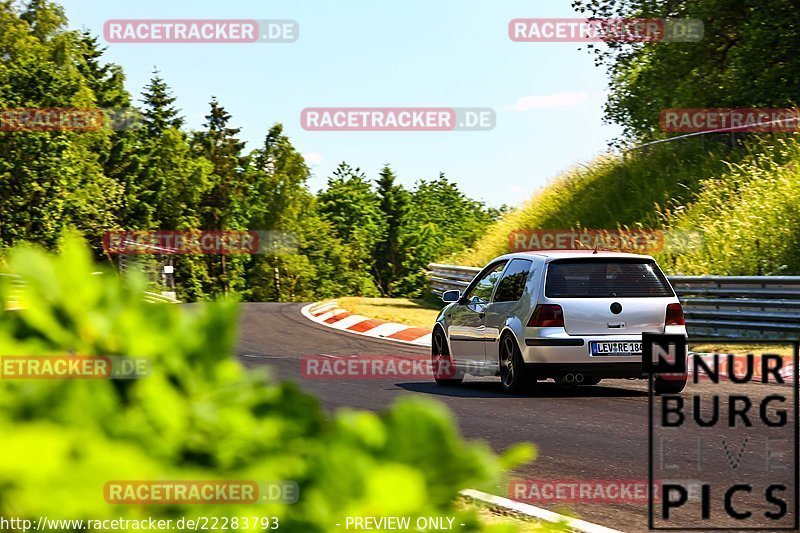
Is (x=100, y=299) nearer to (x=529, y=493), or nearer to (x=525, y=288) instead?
(x=529, y=493)

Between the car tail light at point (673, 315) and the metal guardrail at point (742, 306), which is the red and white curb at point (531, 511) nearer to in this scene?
the car tail light at point (673, 315)

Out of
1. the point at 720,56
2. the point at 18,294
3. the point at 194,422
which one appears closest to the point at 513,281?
the point at 18,294

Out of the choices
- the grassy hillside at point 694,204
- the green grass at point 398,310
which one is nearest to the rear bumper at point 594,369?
the grassy hillside at point 694,204

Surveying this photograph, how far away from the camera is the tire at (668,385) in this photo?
11737 mm

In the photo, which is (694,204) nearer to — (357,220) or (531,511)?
(531,511)

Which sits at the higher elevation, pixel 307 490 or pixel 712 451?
pixel 307 490

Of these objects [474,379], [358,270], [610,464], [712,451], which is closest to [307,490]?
[610,464]

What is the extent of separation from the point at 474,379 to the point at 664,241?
31.6 feet

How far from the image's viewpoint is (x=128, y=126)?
77.6 metres

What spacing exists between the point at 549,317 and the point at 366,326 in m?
10.6

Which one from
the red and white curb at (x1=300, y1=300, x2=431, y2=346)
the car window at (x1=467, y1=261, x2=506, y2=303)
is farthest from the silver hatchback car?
the red and white curb at (x1=300, y1=300, x2=431, y2=346)

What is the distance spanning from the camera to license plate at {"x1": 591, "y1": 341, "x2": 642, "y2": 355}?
37.8 ft

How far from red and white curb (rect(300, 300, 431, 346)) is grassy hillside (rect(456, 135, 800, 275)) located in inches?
202

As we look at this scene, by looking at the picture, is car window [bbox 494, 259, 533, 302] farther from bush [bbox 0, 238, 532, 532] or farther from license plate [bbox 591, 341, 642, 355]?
bush [bbox 0, 238, 532, 532]
